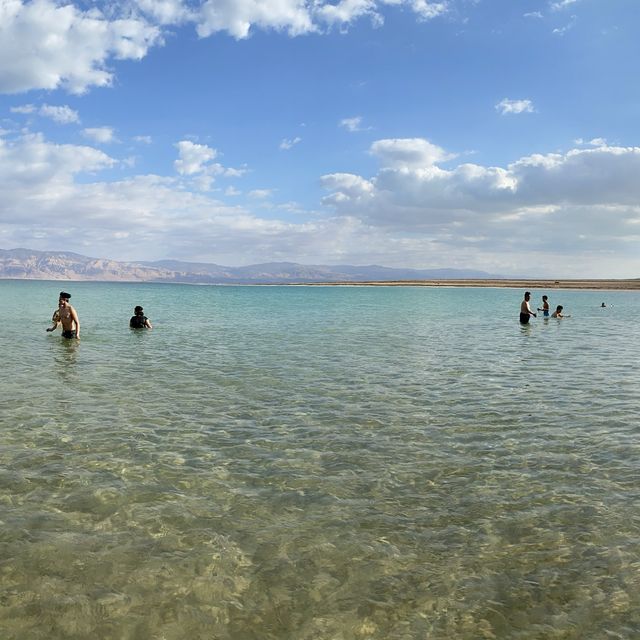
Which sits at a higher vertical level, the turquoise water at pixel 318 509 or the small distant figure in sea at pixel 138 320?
the small distant figure in sea at pixel 138 320

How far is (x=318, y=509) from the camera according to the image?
7.77 meters

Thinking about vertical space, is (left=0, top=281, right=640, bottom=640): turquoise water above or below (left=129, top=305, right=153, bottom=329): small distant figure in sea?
below

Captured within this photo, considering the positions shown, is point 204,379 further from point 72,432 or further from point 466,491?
point 466,491

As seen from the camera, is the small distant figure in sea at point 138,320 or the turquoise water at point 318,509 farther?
the small distant figure in sea at point 138,320

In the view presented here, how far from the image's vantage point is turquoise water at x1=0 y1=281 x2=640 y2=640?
5.39 m

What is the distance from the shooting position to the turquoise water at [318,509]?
5.39 m

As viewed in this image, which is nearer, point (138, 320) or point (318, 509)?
point (318, 509)

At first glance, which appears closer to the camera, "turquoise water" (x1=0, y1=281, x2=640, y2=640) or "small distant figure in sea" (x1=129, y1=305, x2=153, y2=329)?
"turquoise water" (x1=0, y1=281, x2=640, y2=640)

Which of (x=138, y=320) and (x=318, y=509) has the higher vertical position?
(x=138, y=320)

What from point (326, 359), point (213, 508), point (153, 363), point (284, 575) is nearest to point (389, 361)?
point (326, 359)

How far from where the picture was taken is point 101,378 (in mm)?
17438

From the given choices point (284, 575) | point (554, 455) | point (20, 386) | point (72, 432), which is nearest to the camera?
point (284, 575)

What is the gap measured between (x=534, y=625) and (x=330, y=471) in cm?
450

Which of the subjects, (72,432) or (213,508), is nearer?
(213,508)
